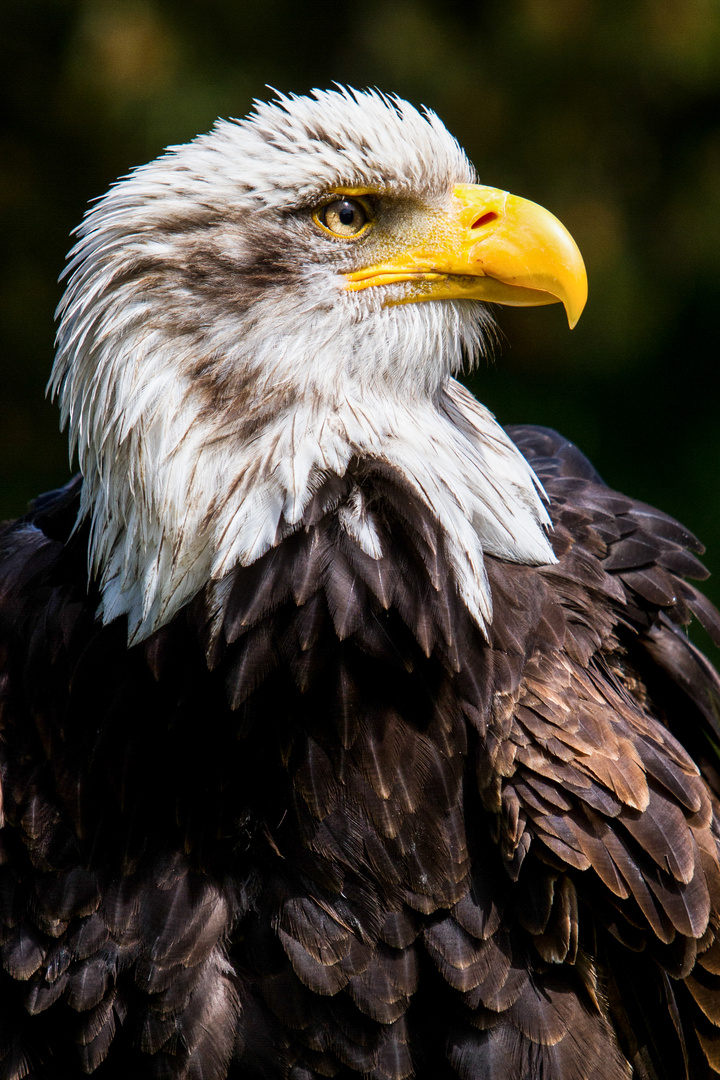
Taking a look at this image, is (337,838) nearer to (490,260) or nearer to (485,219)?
(490,260)

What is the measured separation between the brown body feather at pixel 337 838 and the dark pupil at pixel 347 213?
1.97 feet

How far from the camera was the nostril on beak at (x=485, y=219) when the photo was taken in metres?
2.96

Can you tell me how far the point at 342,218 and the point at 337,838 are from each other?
1466mm

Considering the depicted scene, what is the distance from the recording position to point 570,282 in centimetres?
291

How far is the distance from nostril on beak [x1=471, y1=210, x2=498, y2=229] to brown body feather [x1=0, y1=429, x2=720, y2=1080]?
0.67m

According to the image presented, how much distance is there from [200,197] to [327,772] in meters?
1.36

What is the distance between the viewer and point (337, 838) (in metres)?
2.85

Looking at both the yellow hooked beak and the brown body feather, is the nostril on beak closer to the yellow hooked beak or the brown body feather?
the yellow hooked beak

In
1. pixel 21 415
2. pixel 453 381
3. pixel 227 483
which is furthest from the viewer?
pixel 21 415

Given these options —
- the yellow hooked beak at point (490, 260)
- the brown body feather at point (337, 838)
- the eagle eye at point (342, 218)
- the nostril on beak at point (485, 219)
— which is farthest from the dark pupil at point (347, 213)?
the brown body feather at point (337, 838)

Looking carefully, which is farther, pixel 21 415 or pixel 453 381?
pixel 21 415

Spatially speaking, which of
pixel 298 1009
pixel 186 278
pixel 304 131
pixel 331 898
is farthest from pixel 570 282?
pixel 298 1009

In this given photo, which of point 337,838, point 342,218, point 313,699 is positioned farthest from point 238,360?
point 337,838

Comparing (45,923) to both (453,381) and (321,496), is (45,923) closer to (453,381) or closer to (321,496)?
(321,496)
